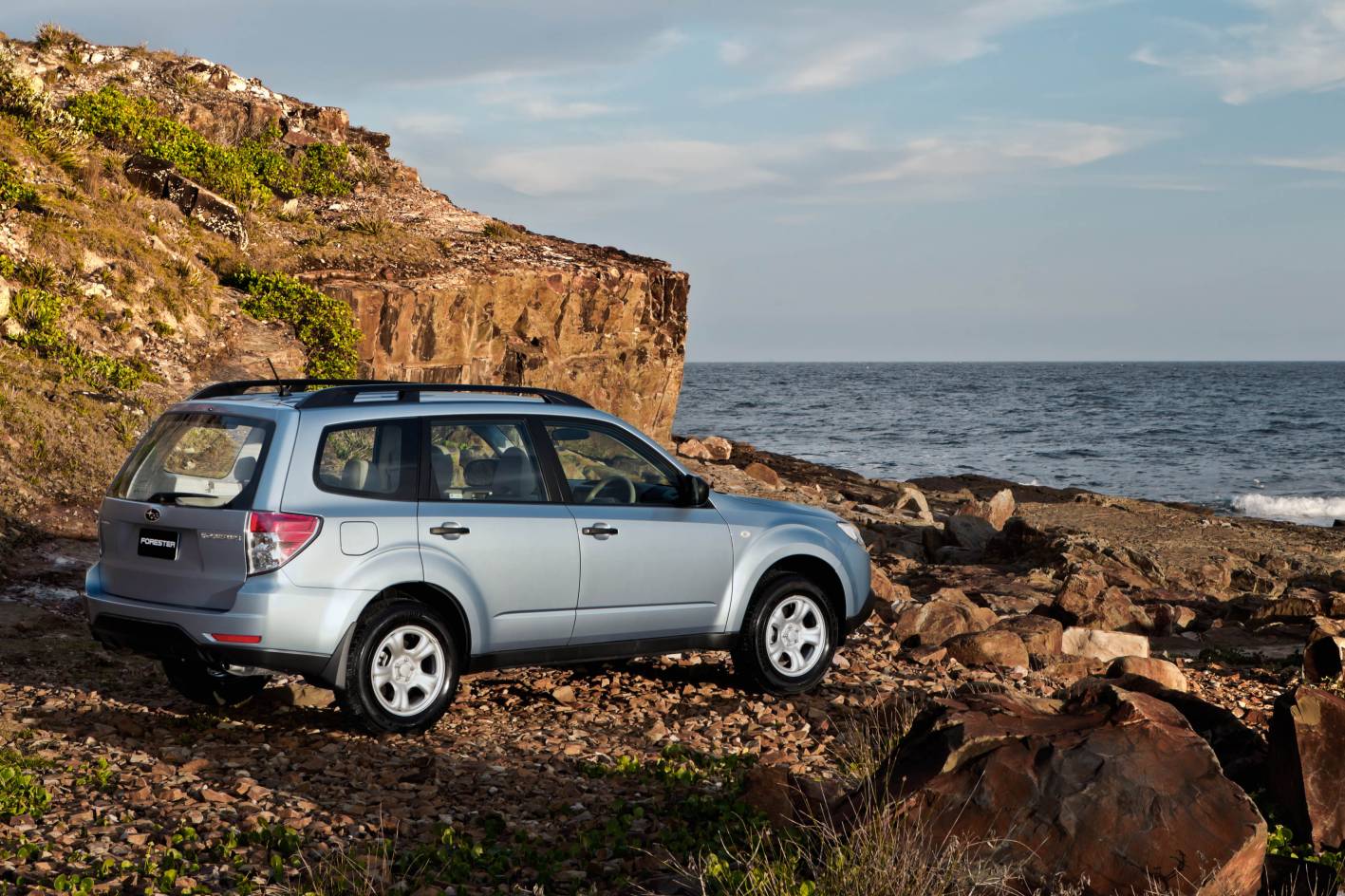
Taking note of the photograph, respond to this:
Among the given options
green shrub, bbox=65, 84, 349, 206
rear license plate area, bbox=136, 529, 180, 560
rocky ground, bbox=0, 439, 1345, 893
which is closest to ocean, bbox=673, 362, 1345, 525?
green shrub, bbox=65, 84, 349, 206

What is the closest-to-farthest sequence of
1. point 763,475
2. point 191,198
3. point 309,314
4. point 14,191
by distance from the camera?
point 14,191 → point 309,314 → point 191,198 → point 763,475

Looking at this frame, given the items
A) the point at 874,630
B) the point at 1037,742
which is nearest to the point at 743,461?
the point at 874,630

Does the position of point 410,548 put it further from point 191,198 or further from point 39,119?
point 39,119

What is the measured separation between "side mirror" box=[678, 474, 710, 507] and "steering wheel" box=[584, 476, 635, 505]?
0.32 m

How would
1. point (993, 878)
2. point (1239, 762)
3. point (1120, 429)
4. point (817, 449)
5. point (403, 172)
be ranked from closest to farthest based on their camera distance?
point (993, 878) < point (1239, 762) < point (403, 172) < point (817, 449) < point (1120, 429)

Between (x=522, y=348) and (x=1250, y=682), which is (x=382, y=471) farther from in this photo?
(x=522, y=348)

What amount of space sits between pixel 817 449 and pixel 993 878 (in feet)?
159

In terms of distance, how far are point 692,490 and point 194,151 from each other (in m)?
18.6

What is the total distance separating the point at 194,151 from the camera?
2345 centimetres

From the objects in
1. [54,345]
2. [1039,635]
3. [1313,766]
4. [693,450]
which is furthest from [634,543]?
[693,450]

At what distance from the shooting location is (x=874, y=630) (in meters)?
11.1

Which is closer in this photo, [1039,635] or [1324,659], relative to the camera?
[1324,659]

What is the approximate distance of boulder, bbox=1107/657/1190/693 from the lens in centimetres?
891

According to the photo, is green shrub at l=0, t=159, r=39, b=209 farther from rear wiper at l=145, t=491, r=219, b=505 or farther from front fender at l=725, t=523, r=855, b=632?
front fender at l=725, t=523, r=855, b=632
